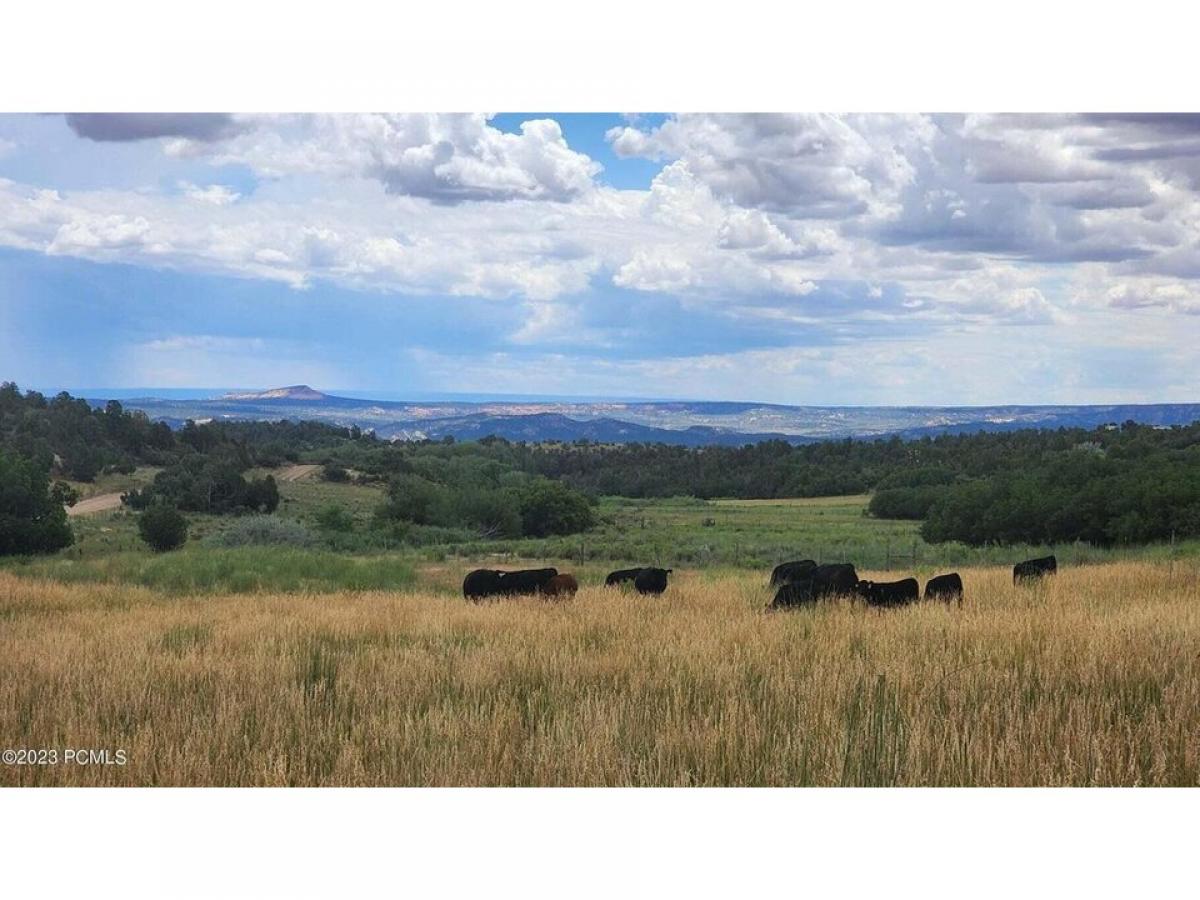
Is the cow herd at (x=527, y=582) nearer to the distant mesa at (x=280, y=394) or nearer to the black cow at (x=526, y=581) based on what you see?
the black cow at (x=526, y=581)

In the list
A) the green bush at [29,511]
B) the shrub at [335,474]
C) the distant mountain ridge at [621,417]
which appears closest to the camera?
the green bush at [29,511]

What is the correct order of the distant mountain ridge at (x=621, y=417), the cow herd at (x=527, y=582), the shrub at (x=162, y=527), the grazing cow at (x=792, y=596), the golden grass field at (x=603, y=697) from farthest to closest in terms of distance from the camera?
the cow herd at (x=527, y=582)
the grazing cow at (x=792, y=596)
the shrub at (x=162, y=527)
the distant mountain ridge at (x=621, y=417)
the golden grass field at (x=603, y=697)

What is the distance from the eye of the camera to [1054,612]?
8.42m

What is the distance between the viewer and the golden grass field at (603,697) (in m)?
5.68

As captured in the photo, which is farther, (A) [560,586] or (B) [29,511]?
(A) [560,586]

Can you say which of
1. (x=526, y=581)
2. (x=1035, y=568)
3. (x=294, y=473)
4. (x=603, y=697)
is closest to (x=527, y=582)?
(x=526, y=581)

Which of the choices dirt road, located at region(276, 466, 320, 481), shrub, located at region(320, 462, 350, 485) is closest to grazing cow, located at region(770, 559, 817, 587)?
shrub, located at region(320, 462, 350, 485)

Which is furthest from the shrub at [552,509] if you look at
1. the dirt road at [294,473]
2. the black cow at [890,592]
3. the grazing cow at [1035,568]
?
the grazing cow at [1035,568]

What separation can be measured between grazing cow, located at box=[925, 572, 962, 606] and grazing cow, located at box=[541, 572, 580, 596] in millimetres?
3586

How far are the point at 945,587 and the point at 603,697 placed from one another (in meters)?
5.15

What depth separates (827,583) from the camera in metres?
10.1

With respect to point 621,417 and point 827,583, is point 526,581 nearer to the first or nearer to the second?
point 621,417

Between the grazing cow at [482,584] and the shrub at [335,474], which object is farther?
the grazing cow at [482,584]
